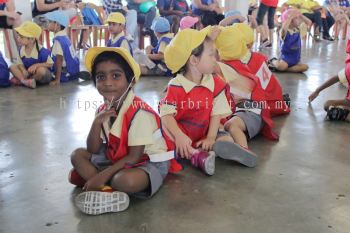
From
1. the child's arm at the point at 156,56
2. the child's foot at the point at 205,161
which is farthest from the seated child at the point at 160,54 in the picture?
the child's foot at the point at 205,161

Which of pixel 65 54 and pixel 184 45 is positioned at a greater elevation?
pixel 184 45

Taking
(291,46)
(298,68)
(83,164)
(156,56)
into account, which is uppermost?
(291,46)

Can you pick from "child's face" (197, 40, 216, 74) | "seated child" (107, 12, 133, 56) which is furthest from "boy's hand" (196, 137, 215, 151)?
"seated child" (107, 12, 133, 56)

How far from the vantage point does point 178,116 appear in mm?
2139

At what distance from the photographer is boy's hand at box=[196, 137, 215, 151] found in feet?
6.75

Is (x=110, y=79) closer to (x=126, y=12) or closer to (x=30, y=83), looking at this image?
(x=30, y=83)

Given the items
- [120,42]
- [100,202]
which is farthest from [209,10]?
[100,202]

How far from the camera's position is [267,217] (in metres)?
1.57

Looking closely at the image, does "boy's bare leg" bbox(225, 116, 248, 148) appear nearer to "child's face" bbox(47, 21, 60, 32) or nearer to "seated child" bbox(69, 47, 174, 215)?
"seated child" bbox(69, 47, 174, 215)

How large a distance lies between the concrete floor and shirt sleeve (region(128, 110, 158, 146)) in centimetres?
24

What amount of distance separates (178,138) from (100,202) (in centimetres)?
58

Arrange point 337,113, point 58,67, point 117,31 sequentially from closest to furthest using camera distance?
1. point 337,113
2. point 58,67
3. point 117,31

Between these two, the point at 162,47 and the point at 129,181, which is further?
the point at 162,47

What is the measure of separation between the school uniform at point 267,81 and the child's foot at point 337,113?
0.97ft
